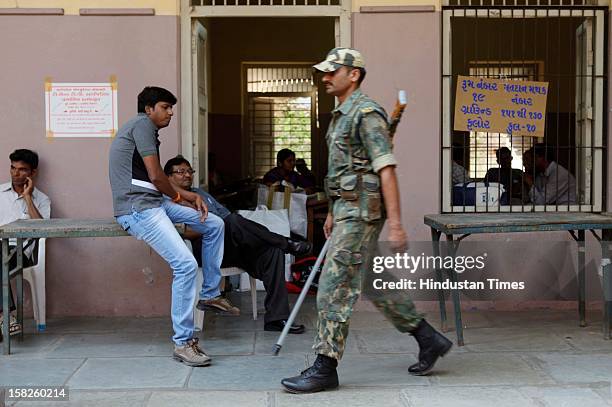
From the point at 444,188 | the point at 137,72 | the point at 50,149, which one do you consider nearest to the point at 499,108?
the point at 444,188

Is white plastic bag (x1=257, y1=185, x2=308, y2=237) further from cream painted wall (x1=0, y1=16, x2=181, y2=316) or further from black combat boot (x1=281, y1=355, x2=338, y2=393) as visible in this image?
black combat boot (x1=281, y1=355, x2=338, y2=393)

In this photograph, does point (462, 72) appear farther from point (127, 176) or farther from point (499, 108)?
point (127, 176)

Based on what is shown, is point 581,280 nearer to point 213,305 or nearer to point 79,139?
point 213,305

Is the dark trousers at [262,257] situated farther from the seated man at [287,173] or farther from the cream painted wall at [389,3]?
the seated man at [287,173]

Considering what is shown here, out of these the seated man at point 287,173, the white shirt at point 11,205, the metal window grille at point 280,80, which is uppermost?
the metal window grille at point 280,80

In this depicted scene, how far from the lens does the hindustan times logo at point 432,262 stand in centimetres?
576

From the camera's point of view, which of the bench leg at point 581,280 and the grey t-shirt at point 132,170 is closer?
the grey t-shirt at point 132,170

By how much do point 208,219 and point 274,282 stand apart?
721 mm

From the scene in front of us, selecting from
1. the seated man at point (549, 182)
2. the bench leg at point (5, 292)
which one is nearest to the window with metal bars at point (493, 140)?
the seated man at point (549, 182)

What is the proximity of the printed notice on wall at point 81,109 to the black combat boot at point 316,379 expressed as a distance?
9.30ft

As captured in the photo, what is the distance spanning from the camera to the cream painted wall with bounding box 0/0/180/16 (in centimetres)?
630

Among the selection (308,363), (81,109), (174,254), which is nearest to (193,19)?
(81,109)

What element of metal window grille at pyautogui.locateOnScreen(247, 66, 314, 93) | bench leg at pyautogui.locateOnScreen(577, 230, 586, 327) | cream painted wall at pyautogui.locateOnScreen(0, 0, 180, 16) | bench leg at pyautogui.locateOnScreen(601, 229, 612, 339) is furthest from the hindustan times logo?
metal window grille at pyautogui.locateOnScreen(247, 66, 314, 93)

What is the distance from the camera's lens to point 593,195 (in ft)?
22.0
